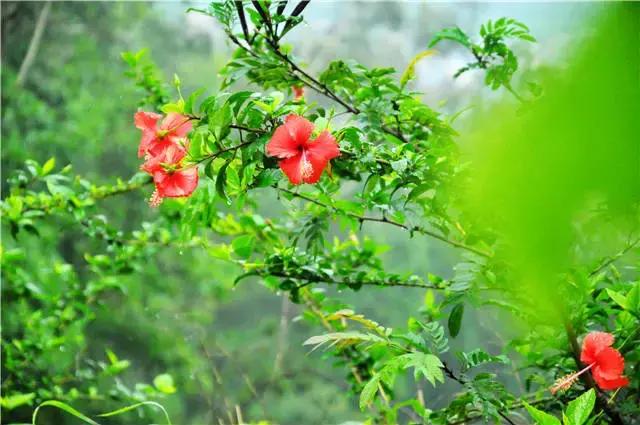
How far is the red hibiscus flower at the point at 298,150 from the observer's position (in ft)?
1.59

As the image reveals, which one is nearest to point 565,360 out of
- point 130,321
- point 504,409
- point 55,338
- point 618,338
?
point 618,338

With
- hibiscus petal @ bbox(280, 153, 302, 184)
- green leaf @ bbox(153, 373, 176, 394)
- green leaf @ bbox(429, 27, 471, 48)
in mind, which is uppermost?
green leaf @ bbox(429, 27, 471, 48)

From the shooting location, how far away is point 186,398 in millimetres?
3623

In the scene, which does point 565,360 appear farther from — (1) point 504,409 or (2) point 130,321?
(2) point 130,321

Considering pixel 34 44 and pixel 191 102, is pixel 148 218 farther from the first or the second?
pixel 191 102

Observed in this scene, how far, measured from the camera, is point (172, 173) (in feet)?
1.69

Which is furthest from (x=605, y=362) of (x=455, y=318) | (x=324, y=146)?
(x=324, y=146)

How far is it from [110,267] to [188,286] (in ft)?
7.58

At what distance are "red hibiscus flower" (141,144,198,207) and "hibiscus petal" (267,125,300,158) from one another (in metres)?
0.06

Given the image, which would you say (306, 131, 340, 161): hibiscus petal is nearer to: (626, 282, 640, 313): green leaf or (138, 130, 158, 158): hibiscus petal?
(138, 130, 158, 158): hibiscus petal

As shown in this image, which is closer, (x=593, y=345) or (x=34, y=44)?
(x=593, y=345)

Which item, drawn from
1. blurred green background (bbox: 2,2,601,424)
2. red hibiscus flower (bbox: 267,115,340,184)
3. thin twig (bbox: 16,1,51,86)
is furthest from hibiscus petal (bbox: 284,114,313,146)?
thin twig (bbox: 16,1,51,86)

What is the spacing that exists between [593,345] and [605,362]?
0.02 m

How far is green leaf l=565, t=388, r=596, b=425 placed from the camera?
1.50 feet
